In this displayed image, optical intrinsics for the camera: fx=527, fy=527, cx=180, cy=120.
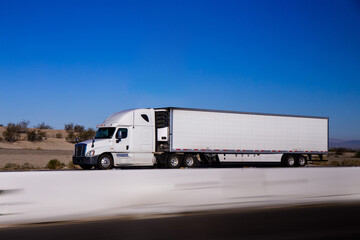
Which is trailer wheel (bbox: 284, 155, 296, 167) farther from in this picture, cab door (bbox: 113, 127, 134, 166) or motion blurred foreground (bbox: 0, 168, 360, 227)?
motion blurred foreground (bbox: 0, 168, 360, 227)

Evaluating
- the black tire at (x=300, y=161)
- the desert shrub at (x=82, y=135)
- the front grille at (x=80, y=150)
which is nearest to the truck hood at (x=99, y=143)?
the front grille at (x=80, y=150)

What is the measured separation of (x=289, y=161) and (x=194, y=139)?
27.4ft

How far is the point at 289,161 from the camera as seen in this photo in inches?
1463

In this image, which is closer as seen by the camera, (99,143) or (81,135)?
(99,143)

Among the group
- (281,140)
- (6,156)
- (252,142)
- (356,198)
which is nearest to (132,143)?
(252,142)

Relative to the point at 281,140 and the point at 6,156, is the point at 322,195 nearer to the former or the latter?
the point at 281,140

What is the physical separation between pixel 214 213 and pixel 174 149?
66.0 ft

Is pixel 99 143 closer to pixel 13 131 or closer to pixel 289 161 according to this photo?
pixel 289 161

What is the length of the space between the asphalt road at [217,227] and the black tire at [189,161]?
20.7 metres

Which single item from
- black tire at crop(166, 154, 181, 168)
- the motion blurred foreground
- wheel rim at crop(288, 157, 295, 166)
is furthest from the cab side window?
the motion blurred foreground

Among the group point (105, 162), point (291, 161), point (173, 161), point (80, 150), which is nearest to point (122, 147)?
point (105, 162)

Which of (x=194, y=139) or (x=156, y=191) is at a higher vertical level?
(x=194, y=139)

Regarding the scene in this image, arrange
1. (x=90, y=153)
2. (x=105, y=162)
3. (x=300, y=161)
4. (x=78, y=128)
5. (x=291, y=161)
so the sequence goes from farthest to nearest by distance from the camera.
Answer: (x=78, y=128)
(x=300, y=161)
(x=291, y=161)
(x=105, y=162)
(x=90, y=153)

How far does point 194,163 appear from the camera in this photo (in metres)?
33.0
